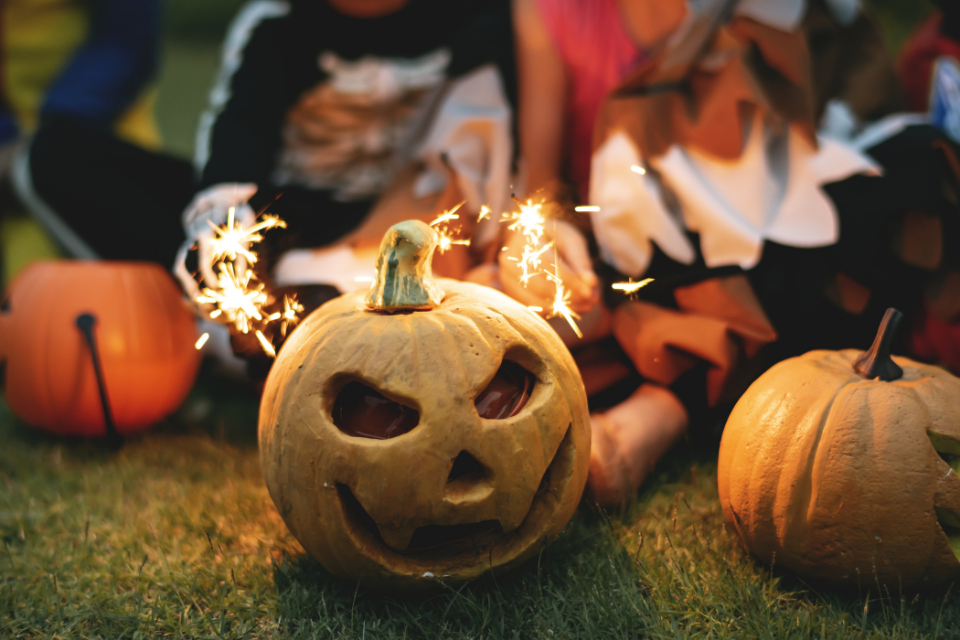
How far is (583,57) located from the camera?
184cm

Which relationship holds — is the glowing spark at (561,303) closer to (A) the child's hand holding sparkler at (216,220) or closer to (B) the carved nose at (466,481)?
(B) the carved nose at (466,481)

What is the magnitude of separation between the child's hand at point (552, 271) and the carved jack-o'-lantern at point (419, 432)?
0.28 metres

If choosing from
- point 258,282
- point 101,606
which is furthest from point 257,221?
point 101,606

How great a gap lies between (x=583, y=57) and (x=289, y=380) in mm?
1216

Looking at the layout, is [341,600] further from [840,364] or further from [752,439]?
[840,364]

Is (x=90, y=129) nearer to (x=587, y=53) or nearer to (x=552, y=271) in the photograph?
(x=587, y=53)

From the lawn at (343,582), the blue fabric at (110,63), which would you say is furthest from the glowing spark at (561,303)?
the blue fabric at (110,63)

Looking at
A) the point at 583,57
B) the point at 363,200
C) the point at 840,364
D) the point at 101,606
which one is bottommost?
the point at 101,606

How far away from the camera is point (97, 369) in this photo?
176cm

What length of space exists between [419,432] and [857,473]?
2.08 ft

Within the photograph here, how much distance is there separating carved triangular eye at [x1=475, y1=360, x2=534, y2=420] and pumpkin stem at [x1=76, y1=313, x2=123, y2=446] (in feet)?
3.77

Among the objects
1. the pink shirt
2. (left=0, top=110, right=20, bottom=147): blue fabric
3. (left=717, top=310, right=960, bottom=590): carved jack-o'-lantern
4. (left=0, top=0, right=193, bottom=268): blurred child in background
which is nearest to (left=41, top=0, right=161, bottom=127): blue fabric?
(left=0, top=0, right=193, bottom=268): blurred child in background

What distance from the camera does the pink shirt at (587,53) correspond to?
1805mm

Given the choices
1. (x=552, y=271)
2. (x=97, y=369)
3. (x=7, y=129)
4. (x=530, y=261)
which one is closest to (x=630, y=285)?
(x=552, y=271)
